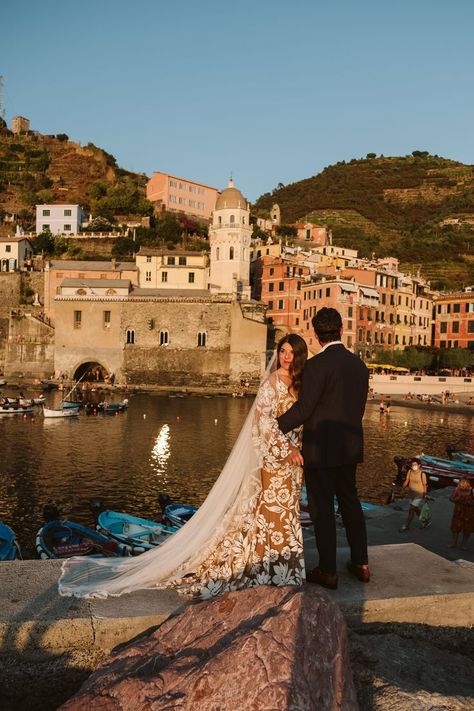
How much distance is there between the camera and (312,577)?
462 cm

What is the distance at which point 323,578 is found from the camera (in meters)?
4.51

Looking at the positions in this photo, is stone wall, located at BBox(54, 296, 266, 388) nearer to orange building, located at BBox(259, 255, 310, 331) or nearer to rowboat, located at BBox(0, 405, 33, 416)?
orange building, located at BBox(259, 255, 310, 331)

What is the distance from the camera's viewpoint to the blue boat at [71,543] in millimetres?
11359

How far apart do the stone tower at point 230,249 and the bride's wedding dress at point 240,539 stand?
57.1 meters

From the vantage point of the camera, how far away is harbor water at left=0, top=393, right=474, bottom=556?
1919cm

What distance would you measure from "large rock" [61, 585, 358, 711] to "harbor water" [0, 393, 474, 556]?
1185cm

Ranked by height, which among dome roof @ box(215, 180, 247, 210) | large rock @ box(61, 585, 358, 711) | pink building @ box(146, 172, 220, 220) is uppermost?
pink building @ box(146, 172, 220, 220)

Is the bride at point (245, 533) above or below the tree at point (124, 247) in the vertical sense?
below

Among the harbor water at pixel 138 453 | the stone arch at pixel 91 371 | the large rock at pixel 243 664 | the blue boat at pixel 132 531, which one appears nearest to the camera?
the large rock at pixel 243 664

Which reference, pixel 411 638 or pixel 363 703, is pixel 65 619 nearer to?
pixel 363 703

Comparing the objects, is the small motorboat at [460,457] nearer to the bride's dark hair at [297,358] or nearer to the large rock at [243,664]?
the bride's dark hair at [297,358]

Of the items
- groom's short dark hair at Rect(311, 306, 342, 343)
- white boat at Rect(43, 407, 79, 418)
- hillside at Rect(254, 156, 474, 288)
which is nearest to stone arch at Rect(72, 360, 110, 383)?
white boat at Rect(43, 407, 79, 418)

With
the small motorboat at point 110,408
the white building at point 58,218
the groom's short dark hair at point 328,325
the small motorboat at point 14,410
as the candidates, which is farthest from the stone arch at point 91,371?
the groom's short dark hair at point 328,325

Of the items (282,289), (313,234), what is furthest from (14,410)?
(313,234)
